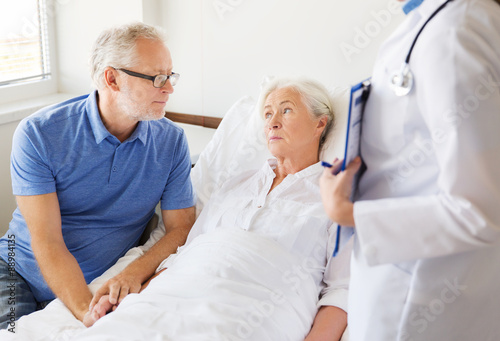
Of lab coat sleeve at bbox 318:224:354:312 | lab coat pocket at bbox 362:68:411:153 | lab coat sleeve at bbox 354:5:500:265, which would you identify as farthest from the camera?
lab coat sleeve at bbox 318:224:354:312

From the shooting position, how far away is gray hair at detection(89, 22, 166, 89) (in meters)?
1.69

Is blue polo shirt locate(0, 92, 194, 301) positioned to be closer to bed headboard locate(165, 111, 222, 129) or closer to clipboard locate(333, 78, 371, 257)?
bed headboard locate(165, 111, 222, 129)

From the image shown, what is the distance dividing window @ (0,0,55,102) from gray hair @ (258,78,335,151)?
1427mm

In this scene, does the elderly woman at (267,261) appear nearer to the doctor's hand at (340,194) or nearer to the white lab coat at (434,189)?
the white lab coat at (434,189)

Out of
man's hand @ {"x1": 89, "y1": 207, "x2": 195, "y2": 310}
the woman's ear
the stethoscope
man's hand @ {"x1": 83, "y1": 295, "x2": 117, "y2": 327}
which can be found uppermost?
the stethoscope

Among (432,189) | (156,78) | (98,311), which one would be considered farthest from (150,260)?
(432,189)

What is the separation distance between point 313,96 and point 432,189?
0.97 meters

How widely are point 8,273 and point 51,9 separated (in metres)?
1.62

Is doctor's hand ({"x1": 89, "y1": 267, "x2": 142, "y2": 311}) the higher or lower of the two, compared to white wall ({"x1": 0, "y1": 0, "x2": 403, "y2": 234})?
lower

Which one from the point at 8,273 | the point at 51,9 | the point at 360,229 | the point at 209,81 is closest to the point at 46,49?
the point at 51,9

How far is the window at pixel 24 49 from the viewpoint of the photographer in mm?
2475

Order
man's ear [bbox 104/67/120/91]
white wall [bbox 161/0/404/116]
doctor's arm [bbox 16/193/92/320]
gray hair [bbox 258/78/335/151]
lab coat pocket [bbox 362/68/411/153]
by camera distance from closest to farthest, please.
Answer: lab coat pocket [bbox 362/68/411/153]
doctor's arm [bbox 16/193/92/320]
man's ear [bbox 104/67/120/91]
gray hair [bbox 258/78/335/151]
white wall [bbox 161/0/404/116]

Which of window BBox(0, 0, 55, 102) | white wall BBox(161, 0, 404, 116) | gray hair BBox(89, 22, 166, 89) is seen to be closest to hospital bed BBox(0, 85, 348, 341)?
white wall BBox(161, 0, 404, 116)

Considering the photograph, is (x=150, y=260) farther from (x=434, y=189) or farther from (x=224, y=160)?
(x=434, y=189)
